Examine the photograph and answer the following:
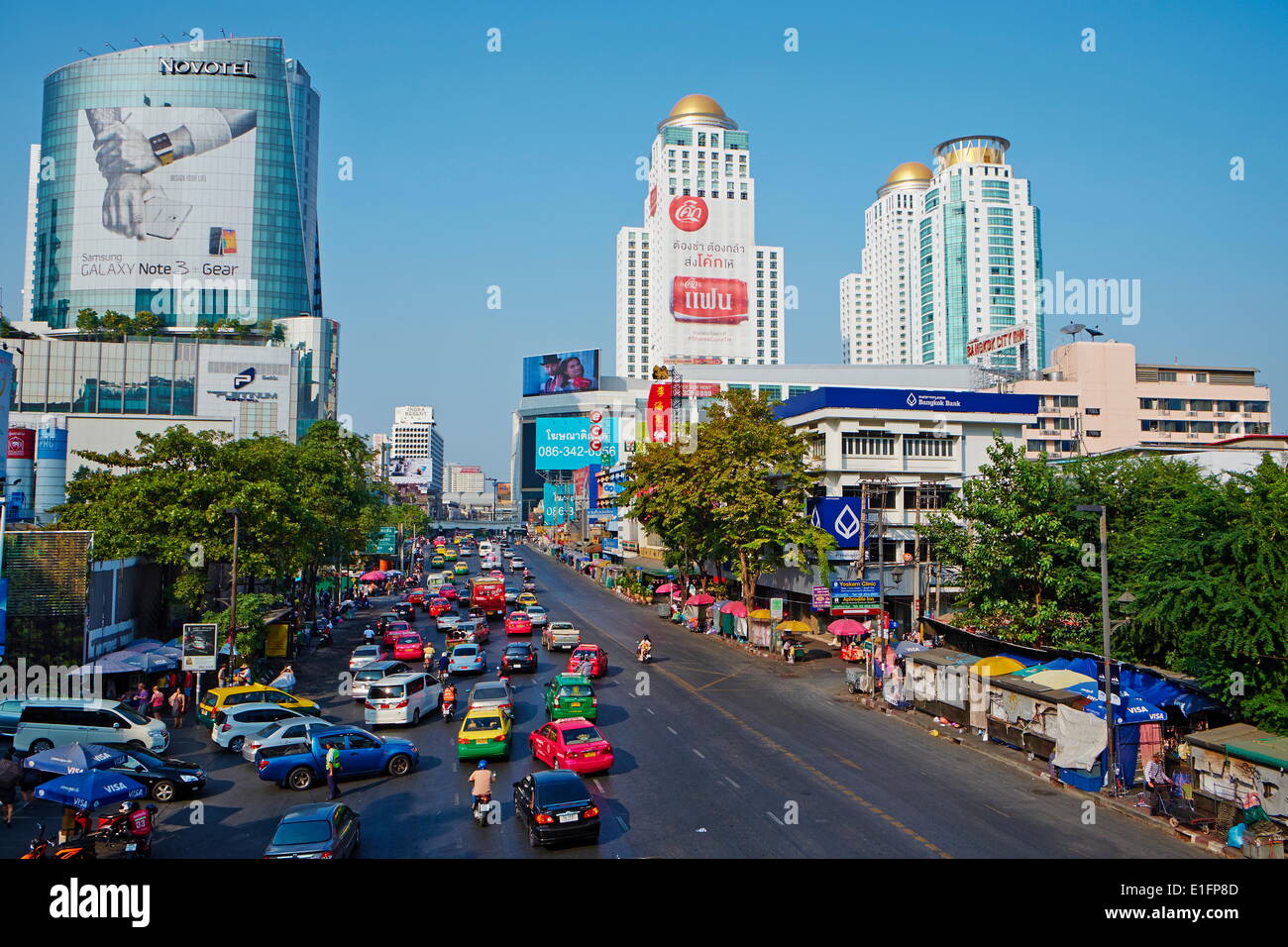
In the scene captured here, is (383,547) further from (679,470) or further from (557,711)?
(557,711)

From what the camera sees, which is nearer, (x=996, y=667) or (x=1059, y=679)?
(x=1059, y=679)

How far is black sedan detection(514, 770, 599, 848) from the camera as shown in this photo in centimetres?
1695

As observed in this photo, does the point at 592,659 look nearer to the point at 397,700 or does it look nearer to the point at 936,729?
the point at 397,700

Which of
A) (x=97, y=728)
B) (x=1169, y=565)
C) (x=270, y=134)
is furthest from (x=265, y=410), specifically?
(x=1169, y=565)

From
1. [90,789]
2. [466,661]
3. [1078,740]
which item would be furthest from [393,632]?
[1078,740]

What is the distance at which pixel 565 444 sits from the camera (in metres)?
158

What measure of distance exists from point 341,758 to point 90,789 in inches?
228

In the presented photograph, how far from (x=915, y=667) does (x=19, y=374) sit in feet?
451

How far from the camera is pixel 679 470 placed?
5622cm

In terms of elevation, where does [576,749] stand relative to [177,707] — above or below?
above

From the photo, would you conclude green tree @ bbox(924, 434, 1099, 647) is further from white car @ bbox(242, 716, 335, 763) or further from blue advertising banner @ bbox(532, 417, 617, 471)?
blue advertising banner @ bbox(532, 417, 617, 471)

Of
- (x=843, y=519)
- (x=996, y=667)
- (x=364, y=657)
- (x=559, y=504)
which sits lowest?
(x=364, y=657)

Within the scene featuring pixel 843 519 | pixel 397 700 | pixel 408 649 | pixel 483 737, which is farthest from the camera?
pixel 843 519

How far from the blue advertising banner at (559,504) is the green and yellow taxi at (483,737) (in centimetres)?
14503
